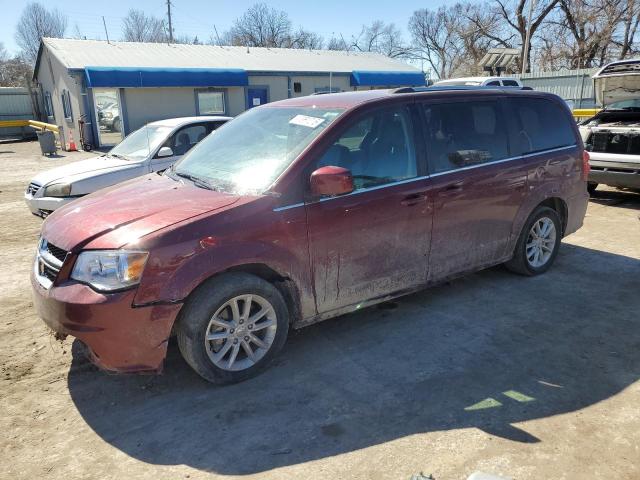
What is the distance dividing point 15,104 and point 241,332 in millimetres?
33384

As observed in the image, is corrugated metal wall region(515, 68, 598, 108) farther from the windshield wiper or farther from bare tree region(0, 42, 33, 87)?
bare tree region(0, 42, 33, 87)

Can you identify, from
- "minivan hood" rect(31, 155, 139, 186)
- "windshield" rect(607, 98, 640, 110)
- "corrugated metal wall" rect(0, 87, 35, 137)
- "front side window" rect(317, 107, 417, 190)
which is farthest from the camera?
"corrugated metal wall" rect(0, 87, 35, 137)


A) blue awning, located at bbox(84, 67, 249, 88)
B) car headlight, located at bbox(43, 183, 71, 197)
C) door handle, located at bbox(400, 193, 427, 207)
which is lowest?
car headlight, located at bbox(43, 183, 71, 197)

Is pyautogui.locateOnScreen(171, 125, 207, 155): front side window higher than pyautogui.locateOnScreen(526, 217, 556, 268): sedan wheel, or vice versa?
pyautogui.locateOnScreen(171, 125, 207, 155): front side window

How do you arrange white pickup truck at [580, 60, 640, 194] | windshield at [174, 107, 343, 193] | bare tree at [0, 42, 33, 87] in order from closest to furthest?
windshield at [174, 107, 343, 193] < white pickup truck at [580, 60, 640, 194] < bare tree at [0, 42, 33, 87]

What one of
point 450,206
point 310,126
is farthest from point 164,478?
point 450,206

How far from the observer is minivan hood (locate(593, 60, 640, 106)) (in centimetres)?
807

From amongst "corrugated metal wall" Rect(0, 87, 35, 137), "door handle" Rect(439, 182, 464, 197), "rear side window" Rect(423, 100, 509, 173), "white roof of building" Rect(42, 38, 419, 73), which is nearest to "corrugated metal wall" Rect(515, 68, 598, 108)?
"white roof of building" Rect(42, 38, 419, 73)

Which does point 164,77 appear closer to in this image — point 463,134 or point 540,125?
point 540,125

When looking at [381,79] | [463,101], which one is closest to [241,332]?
[463,101]

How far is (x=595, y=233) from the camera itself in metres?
6.93

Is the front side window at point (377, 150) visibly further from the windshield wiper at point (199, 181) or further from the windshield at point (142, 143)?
the windshield at point (142, 143)

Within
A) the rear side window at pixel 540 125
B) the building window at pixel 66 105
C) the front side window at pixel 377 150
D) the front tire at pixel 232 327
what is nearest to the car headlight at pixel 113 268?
the front tire at pixel 232 327

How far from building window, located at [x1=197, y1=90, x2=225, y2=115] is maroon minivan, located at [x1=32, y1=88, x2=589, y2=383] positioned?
19.9m
